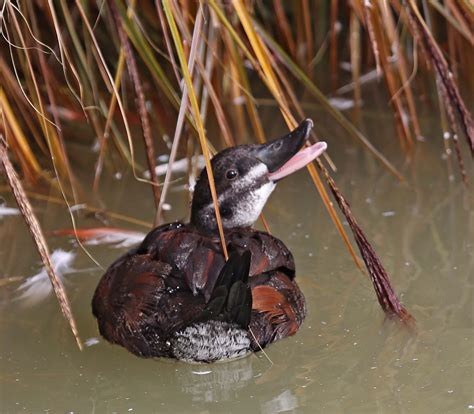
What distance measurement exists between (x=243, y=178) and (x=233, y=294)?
1.63ft

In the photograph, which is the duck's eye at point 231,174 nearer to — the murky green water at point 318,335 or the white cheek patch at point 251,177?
the white cheek patch at point 251,177

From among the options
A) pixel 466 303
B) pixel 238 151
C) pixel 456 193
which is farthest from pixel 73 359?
pixel 456 193

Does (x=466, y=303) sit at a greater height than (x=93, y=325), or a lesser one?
lesser

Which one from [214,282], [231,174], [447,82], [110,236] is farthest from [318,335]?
[110,236]

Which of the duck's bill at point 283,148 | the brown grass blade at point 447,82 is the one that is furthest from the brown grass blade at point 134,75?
the brown grass blade at point 447,82

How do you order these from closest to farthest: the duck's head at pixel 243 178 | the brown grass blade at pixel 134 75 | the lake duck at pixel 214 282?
the lake duck at pixel 214 282 → the brown grass blade at pixel 134 75 → the duck's head at pixel 243 178

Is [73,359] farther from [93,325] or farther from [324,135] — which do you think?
[324,135]

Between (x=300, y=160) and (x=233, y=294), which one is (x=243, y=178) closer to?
(x=300, y=160)

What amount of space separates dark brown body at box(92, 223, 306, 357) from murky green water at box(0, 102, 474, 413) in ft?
0.28

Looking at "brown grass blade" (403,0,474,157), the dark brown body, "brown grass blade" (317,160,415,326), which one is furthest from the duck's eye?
"brown grass blade" (403,0,474,157)

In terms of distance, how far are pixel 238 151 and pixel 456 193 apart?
106cm

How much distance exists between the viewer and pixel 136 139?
432 centimetres

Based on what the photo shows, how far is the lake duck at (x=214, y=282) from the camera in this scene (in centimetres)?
261

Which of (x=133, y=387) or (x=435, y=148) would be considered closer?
(x=133, y=387)
